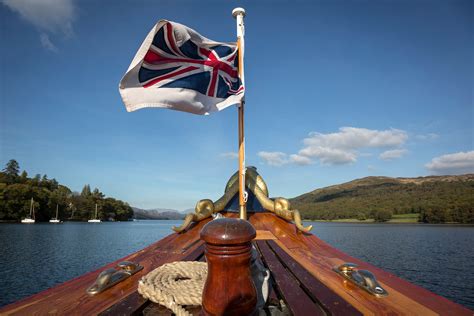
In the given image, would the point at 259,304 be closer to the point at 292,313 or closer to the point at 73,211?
the point at 292,313

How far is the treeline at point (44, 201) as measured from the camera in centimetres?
6619

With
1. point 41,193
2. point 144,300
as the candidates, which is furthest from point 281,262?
point 41,193

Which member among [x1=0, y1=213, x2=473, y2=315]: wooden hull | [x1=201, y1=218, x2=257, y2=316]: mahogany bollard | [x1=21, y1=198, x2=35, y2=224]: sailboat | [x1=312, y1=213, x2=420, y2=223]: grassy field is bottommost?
[x1=312, y1=213, x2=420, y2=223]: grassy field

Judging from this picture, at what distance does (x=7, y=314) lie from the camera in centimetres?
177

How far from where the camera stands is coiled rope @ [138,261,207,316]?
175cm

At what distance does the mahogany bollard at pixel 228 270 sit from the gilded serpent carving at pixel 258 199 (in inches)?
128

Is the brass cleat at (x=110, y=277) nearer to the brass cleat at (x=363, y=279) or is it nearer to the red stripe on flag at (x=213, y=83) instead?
the brass cleat at (x=363, y=279)

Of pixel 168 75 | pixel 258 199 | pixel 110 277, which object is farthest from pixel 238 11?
pixel 110 277

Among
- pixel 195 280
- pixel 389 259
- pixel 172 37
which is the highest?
pixel 172 37

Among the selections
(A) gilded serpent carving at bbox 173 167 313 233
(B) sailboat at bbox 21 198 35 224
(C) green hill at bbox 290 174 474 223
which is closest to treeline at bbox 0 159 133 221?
(B) sailboat at bbox 21 198 35 224

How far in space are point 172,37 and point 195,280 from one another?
429 cm

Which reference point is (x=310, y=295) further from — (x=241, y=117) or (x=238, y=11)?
(x=238, y=11)

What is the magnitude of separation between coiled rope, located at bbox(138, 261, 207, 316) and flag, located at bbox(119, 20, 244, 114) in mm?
3017

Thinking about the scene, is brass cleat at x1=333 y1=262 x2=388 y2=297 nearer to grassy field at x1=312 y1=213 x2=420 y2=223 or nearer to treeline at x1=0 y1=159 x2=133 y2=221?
treeline at x1=0 y1=159 x2=133 y2=221
